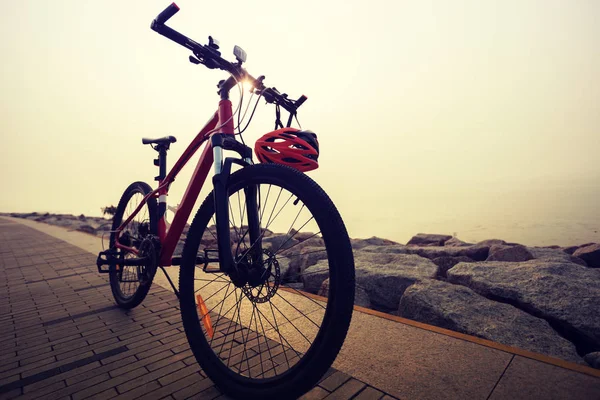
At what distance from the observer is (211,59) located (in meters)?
1.97

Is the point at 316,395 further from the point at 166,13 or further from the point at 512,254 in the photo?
the point at 512,254

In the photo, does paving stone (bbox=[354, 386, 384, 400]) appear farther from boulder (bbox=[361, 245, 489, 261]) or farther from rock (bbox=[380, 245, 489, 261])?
rock (bbox=[380, 245, 489, 261])

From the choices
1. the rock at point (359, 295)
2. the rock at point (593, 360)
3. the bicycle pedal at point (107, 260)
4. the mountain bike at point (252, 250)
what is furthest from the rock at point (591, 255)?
the bicycle pedal at point (107, 260)

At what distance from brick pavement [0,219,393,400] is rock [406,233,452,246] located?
20.1ft

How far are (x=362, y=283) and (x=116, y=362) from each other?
2.30 m

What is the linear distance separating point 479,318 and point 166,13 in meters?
2.89

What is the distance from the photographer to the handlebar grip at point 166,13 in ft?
5.78

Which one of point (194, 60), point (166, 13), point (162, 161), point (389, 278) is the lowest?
point (389, 278)

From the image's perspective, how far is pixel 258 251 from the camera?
1834mm

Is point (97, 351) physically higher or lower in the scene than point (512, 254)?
lower

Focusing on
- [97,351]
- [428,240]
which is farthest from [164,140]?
[428,240]

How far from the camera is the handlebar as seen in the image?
5.95ft

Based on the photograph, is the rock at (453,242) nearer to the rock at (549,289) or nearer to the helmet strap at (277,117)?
the rock at (549,289)

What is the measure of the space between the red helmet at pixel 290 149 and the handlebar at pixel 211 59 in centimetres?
51
